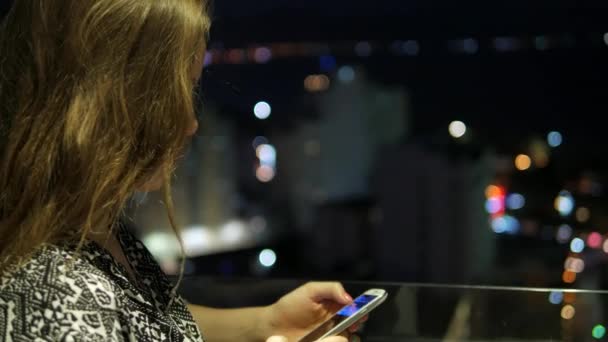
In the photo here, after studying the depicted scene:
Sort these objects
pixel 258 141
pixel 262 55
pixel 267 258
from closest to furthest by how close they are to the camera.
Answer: pixel 262 55 < pixel 258 141 < pixel 267 258

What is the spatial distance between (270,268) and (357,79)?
705 mm

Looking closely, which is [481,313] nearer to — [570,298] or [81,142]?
[570,298]

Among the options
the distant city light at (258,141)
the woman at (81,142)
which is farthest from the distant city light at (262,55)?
the woman at (81,142)

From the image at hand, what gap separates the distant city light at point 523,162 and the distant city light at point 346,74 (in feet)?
1.73

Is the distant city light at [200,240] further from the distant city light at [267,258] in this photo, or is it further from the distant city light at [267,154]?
the distant city light at [267,154]

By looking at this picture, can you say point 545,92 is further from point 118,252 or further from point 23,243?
point 23,243

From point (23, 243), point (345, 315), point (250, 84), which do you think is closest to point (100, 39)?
point (23, 243)

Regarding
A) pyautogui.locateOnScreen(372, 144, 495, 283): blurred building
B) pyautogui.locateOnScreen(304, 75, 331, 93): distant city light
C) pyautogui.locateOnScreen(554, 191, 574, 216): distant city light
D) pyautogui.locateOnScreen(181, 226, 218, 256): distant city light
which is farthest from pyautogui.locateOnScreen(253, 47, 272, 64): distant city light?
pyautogui.locateOnScreen(554, 191, 574, 216): distant city light

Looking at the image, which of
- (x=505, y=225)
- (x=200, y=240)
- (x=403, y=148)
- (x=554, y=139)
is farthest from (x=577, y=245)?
(x=200, y=240)

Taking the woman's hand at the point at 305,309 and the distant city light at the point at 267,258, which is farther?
the distant city light at the point at 267,258

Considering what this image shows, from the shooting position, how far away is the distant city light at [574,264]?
2.02 m

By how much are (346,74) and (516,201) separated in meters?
0.61

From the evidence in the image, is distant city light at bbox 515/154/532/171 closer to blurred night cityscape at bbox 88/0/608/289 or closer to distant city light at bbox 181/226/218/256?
blurred night cityscape at bbox 88/0/608/289

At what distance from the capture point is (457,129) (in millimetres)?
2145
